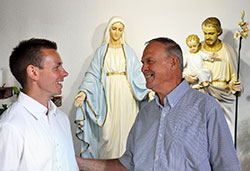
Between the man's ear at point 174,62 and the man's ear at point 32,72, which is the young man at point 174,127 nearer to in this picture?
the man's ear at point 174,62

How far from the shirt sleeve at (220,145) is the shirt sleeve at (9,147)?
78 cm

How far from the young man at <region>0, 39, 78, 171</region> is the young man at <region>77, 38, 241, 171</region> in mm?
370

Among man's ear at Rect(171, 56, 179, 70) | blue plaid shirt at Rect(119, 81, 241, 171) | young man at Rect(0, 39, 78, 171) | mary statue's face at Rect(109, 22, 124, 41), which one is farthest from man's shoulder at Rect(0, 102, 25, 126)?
mary statue's face at Rect(109, 22, 124, 41)

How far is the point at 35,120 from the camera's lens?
1.24 meters

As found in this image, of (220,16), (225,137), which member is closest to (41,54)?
(225,137)

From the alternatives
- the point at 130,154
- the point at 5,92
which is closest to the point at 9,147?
the point at 130,154

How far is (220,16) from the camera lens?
13.9 feet

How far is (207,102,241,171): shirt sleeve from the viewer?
124cm

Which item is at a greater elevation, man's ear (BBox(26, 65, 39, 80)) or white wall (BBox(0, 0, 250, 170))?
white wall (BBox(0, 0, 250, 170))

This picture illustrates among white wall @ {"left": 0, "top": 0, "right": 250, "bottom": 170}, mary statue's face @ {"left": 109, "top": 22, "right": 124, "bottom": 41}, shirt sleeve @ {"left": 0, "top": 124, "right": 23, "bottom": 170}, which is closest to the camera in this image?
shirt sleeve @ {"left": 0, "top": 124, "right": 23, "bottom": 170}

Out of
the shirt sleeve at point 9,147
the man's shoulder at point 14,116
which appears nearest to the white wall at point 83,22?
the man's shoulder at point 14,116

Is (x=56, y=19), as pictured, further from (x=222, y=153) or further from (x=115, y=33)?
(x=222, y=153)

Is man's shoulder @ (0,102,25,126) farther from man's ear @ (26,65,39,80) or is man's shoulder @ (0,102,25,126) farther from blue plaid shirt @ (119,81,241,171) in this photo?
blue plaid shirt @ (119,81,241,171)

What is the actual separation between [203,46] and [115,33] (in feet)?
3.61
